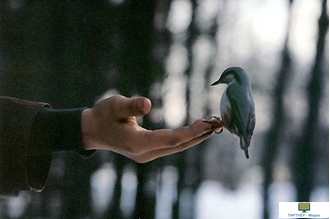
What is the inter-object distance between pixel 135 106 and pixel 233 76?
253 mm

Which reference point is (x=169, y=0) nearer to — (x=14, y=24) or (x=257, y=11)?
(x=257, y=11)

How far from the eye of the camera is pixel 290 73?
0.99 m

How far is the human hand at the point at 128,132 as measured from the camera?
75cm

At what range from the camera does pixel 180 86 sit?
37.8 inches

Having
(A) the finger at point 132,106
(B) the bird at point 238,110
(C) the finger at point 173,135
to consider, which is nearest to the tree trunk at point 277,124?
(B) the bird at point 238,110

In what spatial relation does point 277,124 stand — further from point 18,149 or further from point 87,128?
point 18,149

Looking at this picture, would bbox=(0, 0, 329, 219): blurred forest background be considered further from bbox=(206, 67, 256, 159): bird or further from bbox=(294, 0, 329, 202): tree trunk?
bbox=(206, 67, 256, 159): bird

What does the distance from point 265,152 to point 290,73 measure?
0.67 ft

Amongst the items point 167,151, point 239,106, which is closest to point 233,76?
point 239,106

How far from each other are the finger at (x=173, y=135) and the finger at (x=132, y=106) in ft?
0.15

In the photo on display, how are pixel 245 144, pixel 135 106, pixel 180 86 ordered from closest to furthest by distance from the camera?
pixel 135 106 < pixel 245 144 < pixel 180 86

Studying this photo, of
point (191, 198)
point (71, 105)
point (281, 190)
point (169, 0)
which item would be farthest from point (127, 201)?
point (169, 0)

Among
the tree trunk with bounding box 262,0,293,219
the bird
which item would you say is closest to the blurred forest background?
the tree trunk with bounding box 262,0,293,219

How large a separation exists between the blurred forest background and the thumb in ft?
0.56
